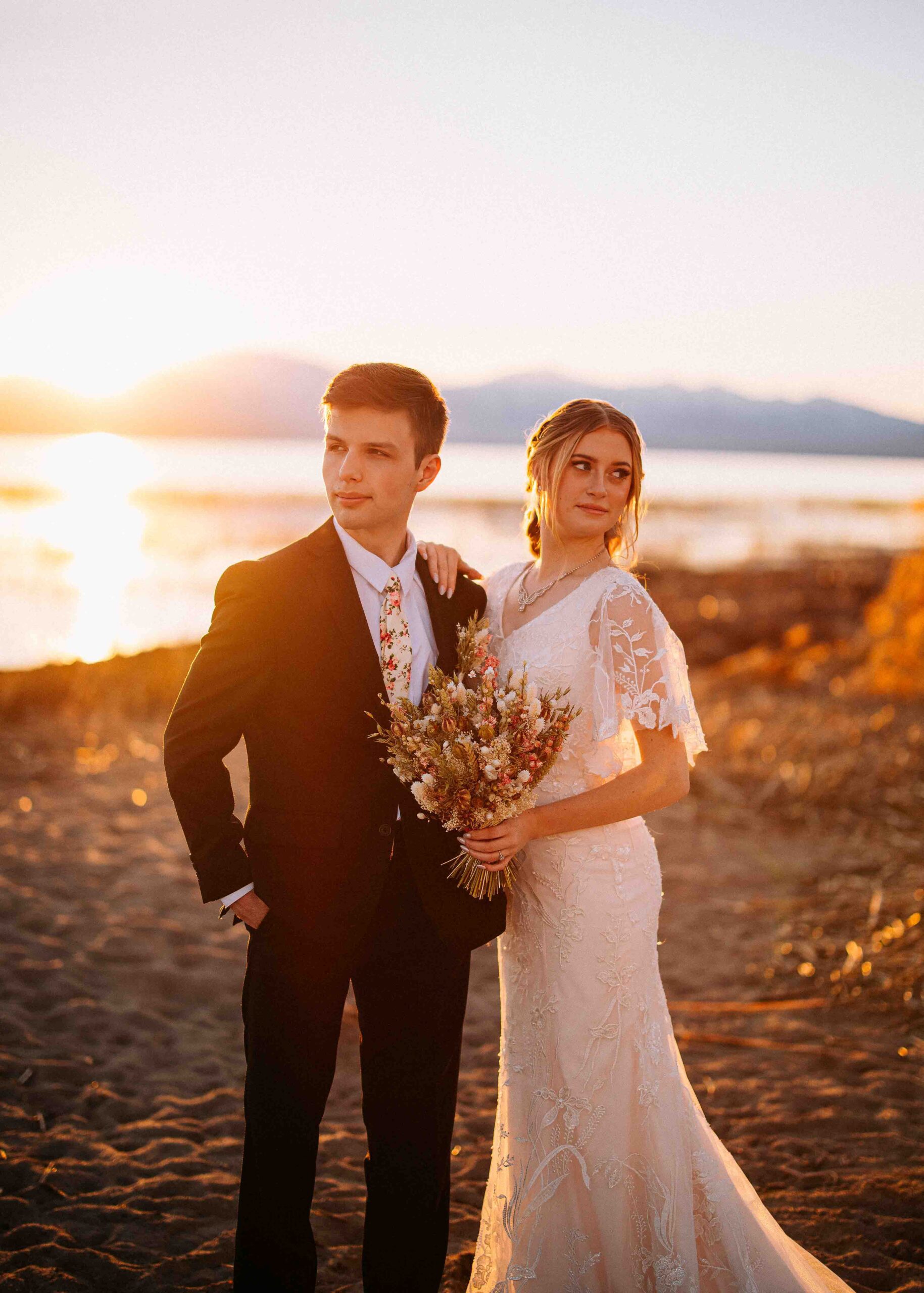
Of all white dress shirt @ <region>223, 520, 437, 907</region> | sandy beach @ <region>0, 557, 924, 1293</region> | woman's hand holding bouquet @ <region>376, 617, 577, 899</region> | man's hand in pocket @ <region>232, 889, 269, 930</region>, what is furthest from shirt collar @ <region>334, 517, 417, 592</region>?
sandy beach @ <region>0, 557, 924, 1293</region>

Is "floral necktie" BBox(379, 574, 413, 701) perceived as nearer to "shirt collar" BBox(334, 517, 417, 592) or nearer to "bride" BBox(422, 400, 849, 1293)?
"shirt collar" BBox(334, 517, 417, 592)

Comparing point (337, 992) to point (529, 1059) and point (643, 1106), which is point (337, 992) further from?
point (643, 1106)

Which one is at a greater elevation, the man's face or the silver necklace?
the man's face

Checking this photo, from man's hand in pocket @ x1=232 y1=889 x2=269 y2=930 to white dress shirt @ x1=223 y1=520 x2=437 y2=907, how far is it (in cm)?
5

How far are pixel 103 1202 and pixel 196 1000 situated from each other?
69.4 inches

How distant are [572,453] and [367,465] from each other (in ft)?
2.38

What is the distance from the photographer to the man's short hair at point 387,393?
2936mm

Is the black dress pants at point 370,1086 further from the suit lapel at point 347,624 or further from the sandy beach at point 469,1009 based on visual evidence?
the sandy beach at point 469,1009

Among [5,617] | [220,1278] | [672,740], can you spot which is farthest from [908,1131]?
[5,617]

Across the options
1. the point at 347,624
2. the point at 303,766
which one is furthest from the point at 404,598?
the point at 303,766

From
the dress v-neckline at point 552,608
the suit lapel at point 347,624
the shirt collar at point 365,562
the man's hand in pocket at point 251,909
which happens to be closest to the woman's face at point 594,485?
the dress v-neckline at point 552,608

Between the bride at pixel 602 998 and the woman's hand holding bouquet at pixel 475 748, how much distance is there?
0.27 m

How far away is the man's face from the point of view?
293 cm

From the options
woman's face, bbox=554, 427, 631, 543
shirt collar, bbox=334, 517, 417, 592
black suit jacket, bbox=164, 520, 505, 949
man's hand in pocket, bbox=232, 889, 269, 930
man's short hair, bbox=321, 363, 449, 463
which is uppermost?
man's short hair, bbox=321, 363, 449, 463
